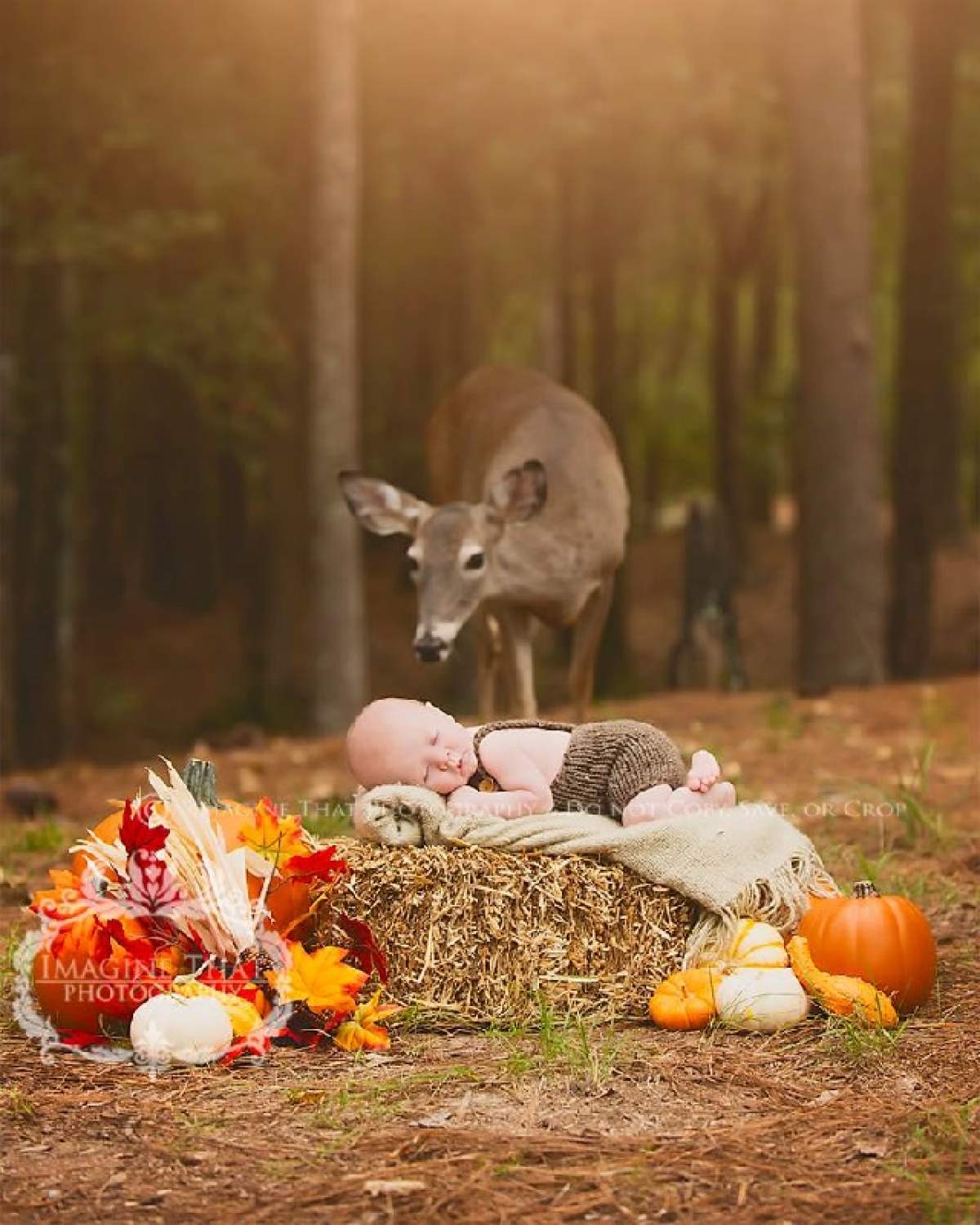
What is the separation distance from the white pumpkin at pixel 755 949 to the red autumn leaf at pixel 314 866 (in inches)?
40.0

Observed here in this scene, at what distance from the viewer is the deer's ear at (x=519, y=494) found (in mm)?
8086

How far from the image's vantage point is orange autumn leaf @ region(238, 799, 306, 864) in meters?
4.60

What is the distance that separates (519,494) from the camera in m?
8.20

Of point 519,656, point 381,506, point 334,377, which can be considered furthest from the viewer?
point 334,377

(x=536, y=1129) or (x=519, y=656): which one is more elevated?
(x=519, y=656)

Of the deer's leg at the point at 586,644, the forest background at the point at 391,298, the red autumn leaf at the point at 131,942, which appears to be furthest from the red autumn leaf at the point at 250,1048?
the forest background at the point at 391,298

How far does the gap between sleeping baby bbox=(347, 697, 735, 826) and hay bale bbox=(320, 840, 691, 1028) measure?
25 centimetres

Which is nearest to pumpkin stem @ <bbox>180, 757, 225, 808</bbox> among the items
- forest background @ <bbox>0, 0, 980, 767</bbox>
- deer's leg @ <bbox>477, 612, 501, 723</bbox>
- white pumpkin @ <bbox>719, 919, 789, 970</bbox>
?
white pumpkin @ <bbox>719, 919, 789, 970</bbox>

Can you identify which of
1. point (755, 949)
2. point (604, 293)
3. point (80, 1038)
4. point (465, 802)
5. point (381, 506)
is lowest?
point (80, 1038)

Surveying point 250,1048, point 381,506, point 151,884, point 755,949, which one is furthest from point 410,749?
point 381,506

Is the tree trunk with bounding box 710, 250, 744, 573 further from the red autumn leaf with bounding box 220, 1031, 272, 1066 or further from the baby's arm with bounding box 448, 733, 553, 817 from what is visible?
the red autumn leaf with bounding box 220, 1031, 272, 1066

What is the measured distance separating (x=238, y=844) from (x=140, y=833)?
52 centimetres

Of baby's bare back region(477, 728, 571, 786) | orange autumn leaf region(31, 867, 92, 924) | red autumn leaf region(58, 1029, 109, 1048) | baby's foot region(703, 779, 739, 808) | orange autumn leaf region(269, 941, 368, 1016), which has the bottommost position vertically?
red autumn leaf region(58, 1029, 109, 1048)

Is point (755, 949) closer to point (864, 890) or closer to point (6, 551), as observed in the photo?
point (864, 890)
